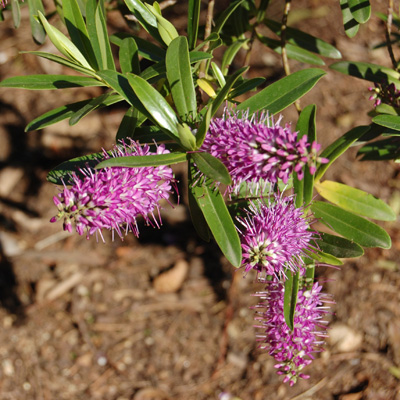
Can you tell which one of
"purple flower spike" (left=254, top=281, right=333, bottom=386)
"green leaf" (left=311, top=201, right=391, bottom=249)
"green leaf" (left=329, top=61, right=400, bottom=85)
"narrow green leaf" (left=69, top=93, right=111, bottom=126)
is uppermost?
"narrow green leaf" (left=69, top=93, right=111, bottom=126)

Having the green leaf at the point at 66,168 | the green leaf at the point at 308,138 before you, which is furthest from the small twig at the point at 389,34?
the green leaf at the point at 66,168

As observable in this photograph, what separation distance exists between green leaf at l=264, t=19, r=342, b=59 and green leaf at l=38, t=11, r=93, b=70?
864 mm

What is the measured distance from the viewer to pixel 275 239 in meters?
1.21

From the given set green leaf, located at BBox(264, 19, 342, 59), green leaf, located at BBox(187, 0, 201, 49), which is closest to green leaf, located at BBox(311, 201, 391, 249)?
green leaf, located at BBox(187, 0, 201, 49)

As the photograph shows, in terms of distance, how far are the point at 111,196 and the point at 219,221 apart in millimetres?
287

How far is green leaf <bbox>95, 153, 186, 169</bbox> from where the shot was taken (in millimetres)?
1028

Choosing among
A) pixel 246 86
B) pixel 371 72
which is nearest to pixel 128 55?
pixel 246 86

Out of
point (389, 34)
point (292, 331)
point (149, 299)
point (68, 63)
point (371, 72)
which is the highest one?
point (68, 63)

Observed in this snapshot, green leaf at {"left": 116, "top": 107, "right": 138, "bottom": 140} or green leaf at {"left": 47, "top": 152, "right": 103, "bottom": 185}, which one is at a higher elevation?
green leaf at {"left": 116, "top": 107, "right": 138, "bottom": 140}

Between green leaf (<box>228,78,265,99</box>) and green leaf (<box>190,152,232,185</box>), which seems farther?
green leaf (<box>228,78,265,99</box>)

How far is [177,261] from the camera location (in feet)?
10.2

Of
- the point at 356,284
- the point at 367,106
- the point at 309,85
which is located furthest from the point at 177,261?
the point at 309,85

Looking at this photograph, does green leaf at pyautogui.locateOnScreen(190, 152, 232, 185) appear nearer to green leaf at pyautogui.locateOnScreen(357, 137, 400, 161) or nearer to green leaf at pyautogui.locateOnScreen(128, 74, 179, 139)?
green leaf at pyautogui.locateOnScreen(128, 74, 179, 139)

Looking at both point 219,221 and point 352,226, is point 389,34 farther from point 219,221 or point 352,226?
point 219,221
